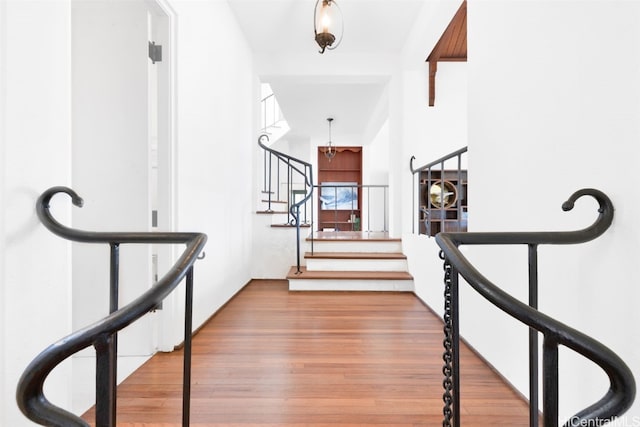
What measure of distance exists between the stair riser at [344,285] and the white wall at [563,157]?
1422 mm

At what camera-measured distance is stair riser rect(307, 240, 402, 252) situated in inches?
151

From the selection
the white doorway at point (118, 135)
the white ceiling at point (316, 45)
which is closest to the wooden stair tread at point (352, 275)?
the white doorway at point (118, 135)

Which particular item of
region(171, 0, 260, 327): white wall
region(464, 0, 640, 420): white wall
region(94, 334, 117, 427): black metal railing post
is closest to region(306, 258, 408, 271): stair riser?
region(171, 0, 260, 327): white wall

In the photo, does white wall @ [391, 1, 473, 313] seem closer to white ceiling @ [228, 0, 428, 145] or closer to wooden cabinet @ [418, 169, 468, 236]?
wooden cabinet @ [418, 169, 468, 236]

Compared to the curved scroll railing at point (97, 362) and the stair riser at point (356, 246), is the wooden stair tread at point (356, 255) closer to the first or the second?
the stair riser at point (356, 246)

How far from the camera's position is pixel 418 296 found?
304 centimetres

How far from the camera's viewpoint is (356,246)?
3881mm

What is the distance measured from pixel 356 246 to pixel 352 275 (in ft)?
2.06

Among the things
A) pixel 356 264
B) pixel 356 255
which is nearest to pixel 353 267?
pixel 356 264

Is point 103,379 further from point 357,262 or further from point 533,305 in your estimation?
point 357,262

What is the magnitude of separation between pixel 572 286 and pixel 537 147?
57 cm

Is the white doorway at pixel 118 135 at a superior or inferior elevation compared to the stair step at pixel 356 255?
superior

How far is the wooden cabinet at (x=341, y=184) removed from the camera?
926cm

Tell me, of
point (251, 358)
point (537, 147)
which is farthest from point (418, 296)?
point (537, 147)
